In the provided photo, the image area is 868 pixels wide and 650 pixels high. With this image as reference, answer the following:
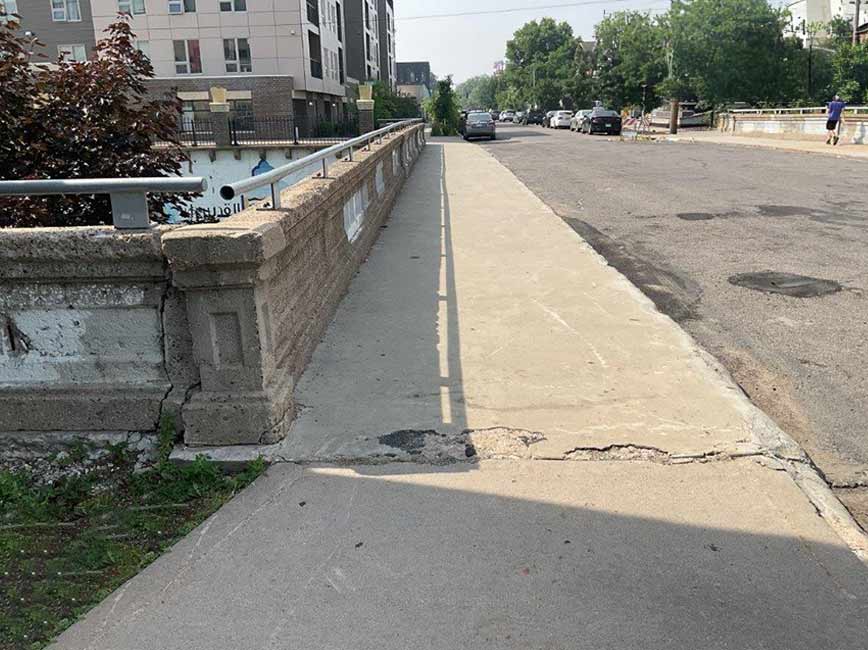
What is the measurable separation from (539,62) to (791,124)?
91.6m

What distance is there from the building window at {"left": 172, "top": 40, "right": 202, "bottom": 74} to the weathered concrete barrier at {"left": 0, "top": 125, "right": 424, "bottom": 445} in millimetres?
45585

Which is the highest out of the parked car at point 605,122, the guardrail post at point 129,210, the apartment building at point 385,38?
the apartment building at point 385,38

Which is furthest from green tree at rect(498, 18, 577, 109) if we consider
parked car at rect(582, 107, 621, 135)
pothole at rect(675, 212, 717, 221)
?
pothole at rect(675, 212, 717, 221)

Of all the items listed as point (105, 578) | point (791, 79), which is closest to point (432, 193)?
point (105, 578)

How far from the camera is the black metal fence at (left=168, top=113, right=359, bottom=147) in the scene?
32.2m

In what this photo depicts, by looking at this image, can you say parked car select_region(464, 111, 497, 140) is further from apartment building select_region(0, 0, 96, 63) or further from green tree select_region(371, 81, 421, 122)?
apartment building select_region(0, 0, 96, 63)

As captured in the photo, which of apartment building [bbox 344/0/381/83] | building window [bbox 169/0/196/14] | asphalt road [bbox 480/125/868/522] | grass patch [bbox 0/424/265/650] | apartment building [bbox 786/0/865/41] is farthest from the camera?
apartment building [bbox 786/0/865/41]

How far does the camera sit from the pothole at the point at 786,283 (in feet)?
24.7

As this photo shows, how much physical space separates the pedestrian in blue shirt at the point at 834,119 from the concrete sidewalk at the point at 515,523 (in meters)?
28.2

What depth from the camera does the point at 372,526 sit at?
10.8 feet

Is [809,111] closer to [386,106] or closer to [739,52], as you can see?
[386,106]

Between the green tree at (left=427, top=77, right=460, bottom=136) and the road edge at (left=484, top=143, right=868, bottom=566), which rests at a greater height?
the green tree at (left=427, top=77, right=460, bottom=136)

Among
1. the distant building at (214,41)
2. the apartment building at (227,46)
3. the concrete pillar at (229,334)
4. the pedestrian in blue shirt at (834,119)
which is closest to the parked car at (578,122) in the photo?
the distant building at (214,41)

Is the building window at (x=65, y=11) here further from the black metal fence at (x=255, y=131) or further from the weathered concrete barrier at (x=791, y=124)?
the weathered concrete barrier at (x=791, y=124)
